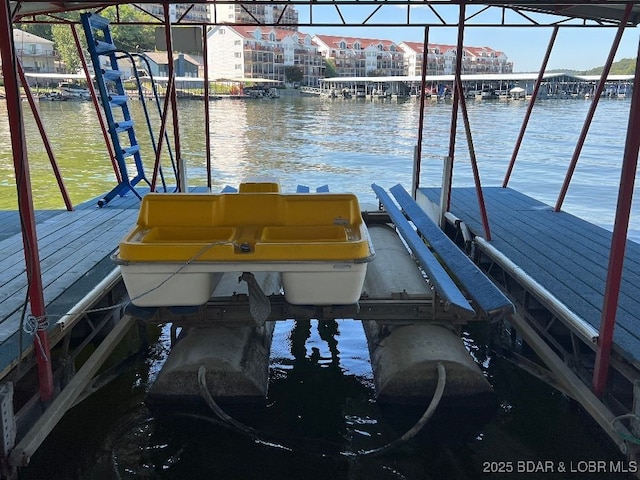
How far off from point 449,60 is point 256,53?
4383 cm

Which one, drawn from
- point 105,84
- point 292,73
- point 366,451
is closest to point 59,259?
point 105,84

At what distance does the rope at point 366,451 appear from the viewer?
5.15 metres

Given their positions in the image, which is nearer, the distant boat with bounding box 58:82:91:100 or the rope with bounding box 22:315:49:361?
the rope with bounding box 22:315:49:361

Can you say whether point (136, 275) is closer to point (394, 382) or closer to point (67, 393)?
point (67, 393)

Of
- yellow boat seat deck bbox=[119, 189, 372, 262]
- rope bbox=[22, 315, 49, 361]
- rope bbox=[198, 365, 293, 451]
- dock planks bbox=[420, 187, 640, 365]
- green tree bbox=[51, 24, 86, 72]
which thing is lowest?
rope bbox=[198, 365, 293, 451]

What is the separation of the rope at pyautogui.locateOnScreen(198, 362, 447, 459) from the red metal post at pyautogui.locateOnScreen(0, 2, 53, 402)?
1314 millimetres

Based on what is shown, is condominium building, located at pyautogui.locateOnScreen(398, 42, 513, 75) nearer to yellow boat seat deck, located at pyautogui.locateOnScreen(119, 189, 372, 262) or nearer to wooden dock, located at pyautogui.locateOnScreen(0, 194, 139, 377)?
wooden dock, located at pyautogui.locateOnScreen(0, 194, 139, 377)

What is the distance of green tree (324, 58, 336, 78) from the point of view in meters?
120

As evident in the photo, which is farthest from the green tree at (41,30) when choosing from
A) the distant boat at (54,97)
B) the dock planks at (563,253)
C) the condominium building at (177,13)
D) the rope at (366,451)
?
the rope at (366,451)

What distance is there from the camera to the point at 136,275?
16.4 ft

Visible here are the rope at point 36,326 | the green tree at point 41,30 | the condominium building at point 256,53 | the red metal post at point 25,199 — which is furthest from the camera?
the green tree at point 41,30

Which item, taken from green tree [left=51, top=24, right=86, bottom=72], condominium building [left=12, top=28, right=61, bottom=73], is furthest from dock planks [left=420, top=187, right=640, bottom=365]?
condominium building [left=12, top=28, right=61, bottom=73]

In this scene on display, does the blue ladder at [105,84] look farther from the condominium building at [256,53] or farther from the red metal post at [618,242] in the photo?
the condominium building at [256,53]

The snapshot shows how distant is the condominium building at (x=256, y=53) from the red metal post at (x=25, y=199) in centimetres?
9907
